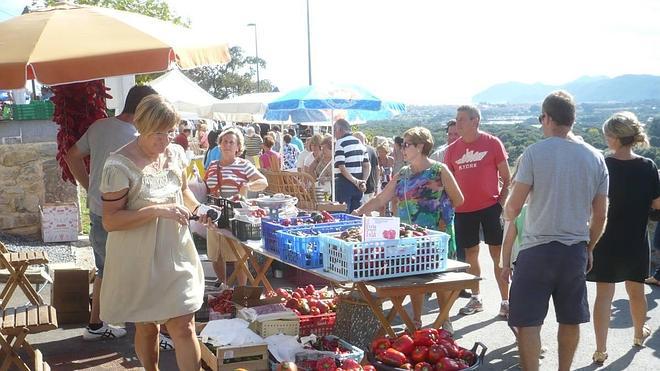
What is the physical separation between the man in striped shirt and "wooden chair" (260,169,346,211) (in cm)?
67

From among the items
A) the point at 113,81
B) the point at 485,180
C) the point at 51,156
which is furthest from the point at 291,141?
the point at 485,180

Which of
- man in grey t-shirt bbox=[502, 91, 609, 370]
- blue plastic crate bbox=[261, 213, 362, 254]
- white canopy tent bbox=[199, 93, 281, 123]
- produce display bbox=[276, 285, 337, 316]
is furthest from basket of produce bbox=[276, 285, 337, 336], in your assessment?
white canopy tent bbox=[199, 93, 281, 123]

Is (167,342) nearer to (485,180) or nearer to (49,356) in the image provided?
(49,356)

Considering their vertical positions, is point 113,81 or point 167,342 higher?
point 113,81

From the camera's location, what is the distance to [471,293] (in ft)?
23.0

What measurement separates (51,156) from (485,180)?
21.6ft

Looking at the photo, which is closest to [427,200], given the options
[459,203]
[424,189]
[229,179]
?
[424,189]

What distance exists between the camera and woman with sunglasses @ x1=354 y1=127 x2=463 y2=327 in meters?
5.49

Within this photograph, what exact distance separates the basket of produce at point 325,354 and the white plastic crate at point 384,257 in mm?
522

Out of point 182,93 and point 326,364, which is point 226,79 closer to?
point 182,93

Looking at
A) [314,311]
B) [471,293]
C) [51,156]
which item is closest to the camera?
[314,311]

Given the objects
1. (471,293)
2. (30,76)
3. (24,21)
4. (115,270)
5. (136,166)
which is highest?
(24,21)

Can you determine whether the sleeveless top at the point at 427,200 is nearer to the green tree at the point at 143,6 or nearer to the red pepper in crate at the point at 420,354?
the red pepper in crate at the point at 420,354

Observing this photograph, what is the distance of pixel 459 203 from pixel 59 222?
6.47 metres
